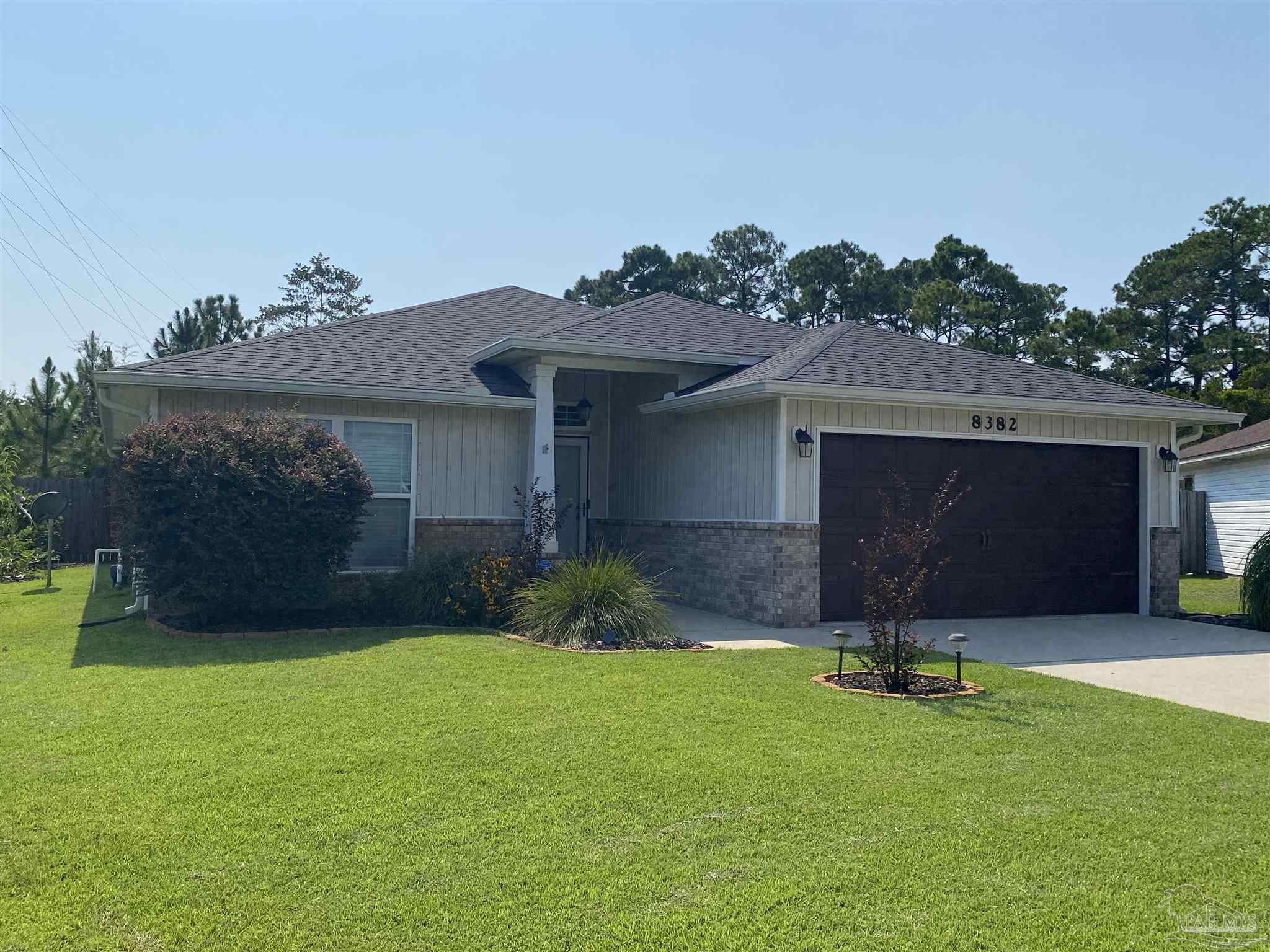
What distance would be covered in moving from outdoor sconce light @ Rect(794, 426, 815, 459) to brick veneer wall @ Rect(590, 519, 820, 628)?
29.7 inches

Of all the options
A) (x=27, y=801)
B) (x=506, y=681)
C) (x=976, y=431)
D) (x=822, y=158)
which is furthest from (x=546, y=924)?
(x=822, y=158)

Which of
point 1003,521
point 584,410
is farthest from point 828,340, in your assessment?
point 584,410

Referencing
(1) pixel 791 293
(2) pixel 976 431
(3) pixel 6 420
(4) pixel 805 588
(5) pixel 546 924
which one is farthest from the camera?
(1) pixel 791 293

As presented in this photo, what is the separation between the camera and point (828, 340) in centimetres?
1273

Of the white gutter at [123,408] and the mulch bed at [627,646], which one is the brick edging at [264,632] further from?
the white gutter at [123,408]

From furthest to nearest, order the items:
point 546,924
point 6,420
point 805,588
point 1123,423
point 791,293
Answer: point 791,293
point 6,420
point 1123,423
point 805,588
point 546,924

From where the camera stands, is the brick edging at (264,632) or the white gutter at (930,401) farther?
the white gutter at (930,401)

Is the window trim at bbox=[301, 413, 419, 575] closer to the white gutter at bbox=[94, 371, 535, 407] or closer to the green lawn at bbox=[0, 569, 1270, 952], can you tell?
the white gutter at bbox=[94, 371, 535, 407]

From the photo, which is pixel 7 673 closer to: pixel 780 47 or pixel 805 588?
pixel 805 588

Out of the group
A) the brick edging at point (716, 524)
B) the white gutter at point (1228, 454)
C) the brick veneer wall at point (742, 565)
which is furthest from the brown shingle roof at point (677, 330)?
the white gutter at point (1228, 454)

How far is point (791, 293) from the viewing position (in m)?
42.4

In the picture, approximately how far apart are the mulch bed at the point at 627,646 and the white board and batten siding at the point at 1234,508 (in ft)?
48.2

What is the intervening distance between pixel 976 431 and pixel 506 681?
6986 mm

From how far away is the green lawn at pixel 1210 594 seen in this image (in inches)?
554
